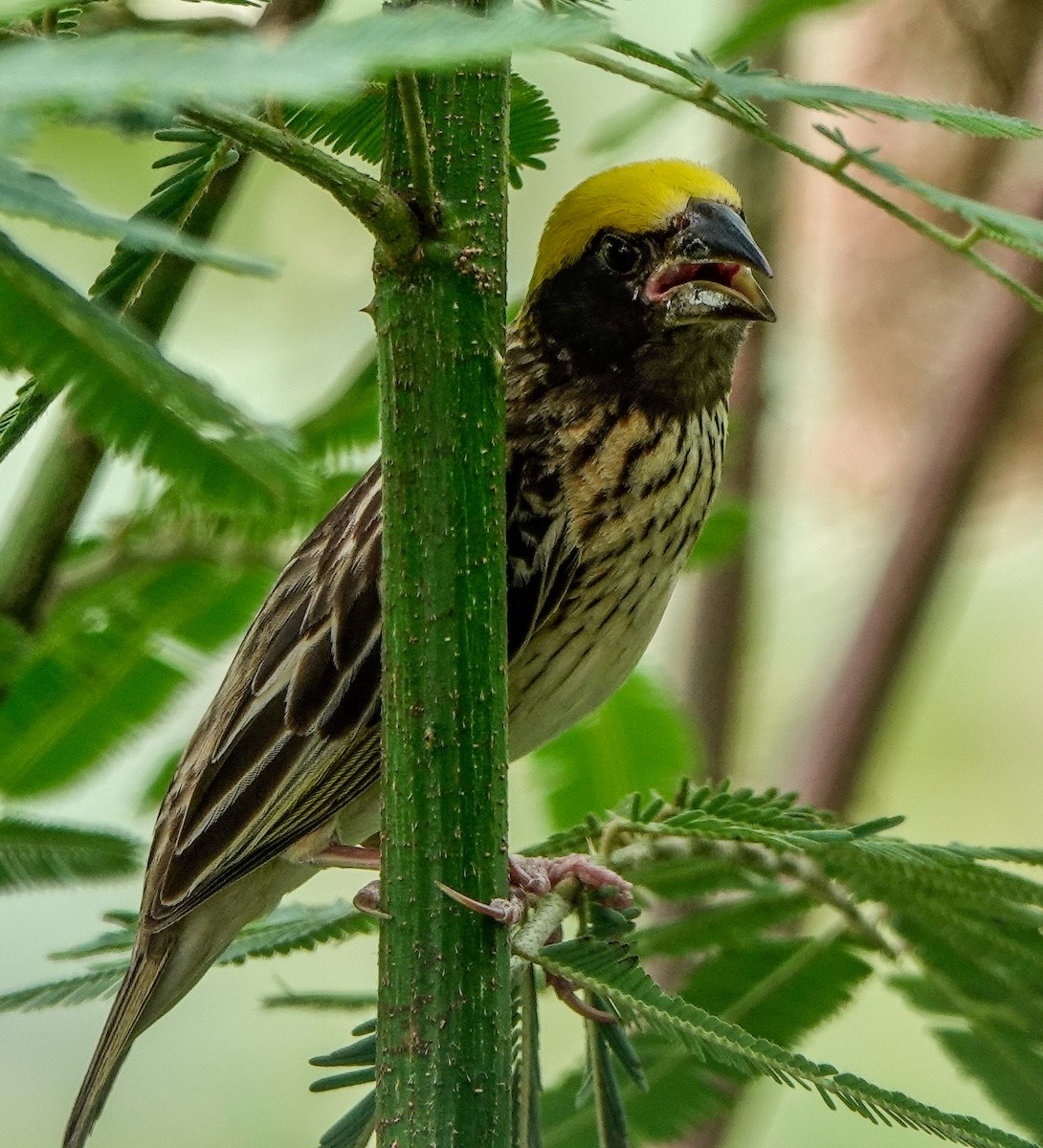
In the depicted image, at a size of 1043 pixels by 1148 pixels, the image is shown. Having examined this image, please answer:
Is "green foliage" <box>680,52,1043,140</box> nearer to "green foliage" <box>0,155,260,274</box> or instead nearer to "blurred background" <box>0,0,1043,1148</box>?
"green foliage" <box>0,155,260,274</box>

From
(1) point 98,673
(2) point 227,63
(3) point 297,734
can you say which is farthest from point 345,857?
(2) point 227,63

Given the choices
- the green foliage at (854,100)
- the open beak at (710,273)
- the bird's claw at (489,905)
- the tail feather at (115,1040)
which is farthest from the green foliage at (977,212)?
the tail feather at (115,1040)

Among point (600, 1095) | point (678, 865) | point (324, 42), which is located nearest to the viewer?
point (324, 42)

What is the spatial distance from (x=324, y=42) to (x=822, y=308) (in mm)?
4741

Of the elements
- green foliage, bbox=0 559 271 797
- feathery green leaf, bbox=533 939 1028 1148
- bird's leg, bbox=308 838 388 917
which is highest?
green foliage, bbox=0 559 271 797

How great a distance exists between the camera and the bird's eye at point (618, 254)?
258 cm

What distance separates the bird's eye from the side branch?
50.9 inches

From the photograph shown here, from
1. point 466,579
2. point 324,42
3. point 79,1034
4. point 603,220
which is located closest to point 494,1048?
point 466,579

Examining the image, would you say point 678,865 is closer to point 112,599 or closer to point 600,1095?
point 600,1095

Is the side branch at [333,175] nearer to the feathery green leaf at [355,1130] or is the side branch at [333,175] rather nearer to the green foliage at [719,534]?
the feathery green leaf at [355,1130]

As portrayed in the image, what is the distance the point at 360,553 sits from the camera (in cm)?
236

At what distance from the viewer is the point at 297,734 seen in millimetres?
2371

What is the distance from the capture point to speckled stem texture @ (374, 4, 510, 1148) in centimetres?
134

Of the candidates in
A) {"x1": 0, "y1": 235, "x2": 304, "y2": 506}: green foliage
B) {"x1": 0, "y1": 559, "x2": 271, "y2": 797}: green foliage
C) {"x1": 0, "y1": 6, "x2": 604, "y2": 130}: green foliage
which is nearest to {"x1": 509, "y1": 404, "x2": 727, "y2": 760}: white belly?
{"x1": 0, "y1": 559, "x2": 271, "y2": 797}: green foliage
